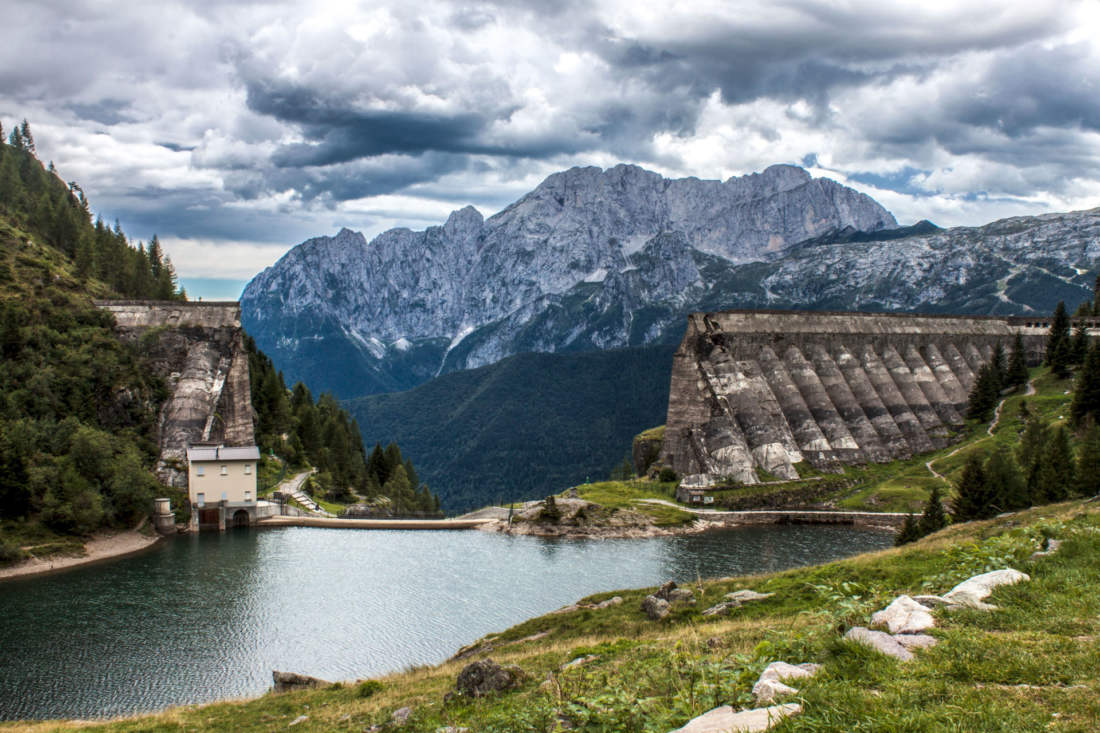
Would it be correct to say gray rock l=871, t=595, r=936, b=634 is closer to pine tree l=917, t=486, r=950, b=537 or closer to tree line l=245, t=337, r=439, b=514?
pine tree l=917, t=486, r=950, b=537

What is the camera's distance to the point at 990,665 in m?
12.8

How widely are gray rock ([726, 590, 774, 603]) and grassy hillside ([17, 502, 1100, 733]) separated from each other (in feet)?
2.00

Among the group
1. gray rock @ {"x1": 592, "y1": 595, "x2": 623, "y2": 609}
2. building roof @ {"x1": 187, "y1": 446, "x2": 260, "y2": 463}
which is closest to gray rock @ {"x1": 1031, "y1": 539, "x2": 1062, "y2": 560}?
gray rock @ {"x1": 592, "y1": 595, "x2": 623, "y2": 609}

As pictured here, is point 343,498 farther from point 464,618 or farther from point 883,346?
point 883,346

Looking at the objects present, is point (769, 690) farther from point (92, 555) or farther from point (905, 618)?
point (92, 555)

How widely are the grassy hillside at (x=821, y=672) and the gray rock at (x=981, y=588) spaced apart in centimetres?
36

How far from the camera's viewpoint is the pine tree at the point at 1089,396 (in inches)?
3088

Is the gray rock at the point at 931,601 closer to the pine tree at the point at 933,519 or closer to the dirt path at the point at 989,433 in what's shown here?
Answer: the pine tree at the point at 933,519

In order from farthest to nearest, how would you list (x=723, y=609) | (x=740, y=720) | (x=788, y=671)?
1. (x=723, y=609)
2. (x=788, y=671)
3. (x=740, y=720)

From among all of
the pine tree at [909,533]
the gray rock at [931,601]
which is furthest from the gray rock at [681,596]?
the pine tree at [909,533]

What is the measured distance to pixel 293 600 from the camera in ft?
177

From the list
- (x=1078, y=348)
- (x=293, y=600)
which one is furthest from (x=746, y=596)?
(x=1078, y=348)

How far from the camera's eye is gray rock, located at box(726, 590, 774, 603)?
3309 cm

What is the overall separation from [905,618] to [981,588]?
3.53 m
